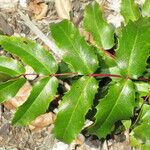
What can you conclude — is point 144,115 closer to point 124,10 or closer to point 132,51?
point 132,51

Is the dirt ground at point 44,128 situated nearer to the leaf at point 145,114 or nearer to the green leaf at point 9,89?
the leaf at point 145,114

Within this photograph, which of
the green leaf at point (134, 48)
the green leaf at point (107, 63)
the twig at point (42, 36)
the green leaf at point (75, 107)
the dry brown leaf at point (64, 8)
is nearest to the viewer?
the green leaf at point (134, 48)

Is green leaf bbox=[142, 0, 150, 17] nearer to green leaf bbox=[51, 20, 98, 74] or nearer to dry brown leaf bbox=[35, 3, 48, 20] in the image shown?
green leaf bbox=[51, 20, 98, 74]

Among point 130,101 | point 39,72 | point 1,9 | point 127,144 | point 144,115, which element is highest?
point 1,9

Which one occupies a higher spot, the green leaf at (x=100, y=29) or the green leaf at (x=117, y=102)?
the green leaf at (x=100, y=29)

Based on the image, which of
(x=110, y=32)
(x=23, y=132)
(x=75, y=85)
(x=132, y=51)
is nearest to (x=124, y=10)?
(x=110, y=32)

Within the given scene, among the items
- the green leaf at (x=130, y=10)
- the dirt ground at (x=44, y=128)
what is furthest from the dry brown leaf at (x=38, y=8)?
the green leaf at (x=130, y=10)
